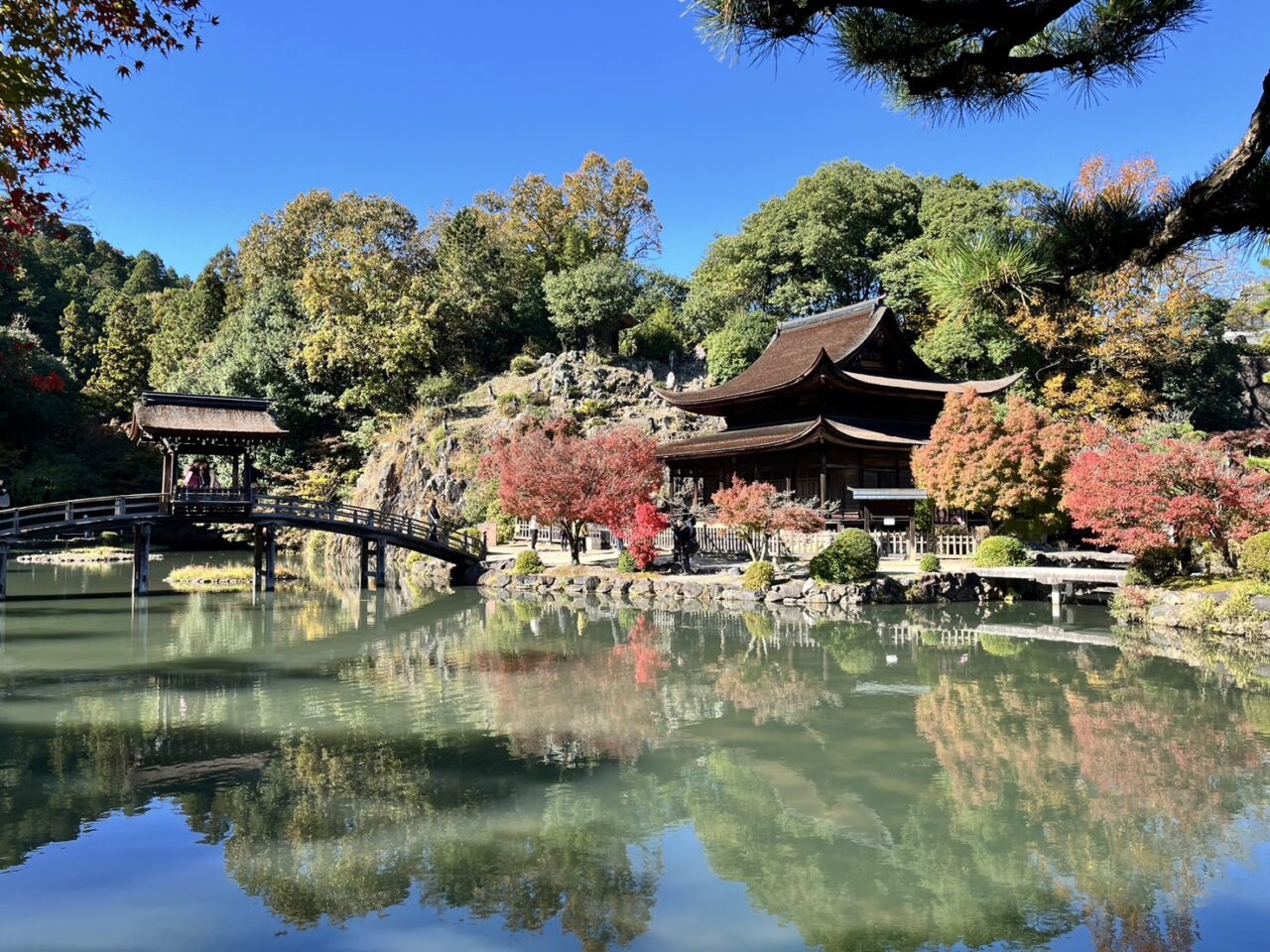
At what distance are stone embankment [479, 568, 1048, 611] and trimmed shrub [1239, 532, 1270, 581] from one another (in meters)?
6.13

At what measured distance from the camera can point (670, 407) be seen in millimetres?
42250

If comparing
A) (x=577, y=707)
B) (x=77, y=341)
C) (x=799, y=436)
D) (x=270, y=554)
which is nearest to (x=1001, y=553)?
(x=799, y=436)

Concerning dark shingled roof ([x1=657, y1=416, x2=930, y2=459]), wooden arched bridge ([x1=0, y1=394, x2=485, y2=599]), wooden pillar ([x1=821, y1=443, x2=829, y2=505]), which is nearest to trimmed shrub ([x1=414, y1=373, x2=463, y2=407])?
dark shingled roof ([x1=657, y1=416, x2=930, y2=459])

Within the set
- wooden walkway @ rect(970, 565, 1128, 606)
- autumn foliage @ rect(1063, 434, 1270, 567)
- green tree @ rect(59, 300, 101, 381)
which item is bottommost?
wooden walkway @ rect(970, 565, 1128, 606)

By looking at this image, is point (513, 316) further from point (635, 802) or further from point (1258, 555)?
point (635, 802)

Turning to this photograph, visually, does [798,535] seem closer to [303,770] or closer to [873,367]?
[873,367]

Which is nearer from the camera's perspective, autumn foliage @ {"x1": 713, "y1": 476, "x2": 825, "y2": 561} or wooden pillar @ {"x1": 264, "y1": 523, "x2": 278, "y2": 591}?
autumn foliage @ {"x1": 713, "y1": 476, "x2": 825, "y2": 561}

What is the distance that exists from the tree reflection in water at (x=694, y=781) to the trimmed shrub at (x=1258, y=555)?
3.73 m

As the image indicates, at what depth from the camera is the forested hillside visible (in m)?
35.7

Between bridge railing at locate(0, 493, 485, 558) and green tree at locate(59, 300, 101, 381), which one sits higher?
green tree at locate(59, 300, 101, 381)

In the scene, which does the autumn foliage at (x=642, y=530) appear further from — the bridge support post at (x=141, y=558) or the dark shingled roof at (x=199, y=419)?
the bridge support post at (x=141, y=558)

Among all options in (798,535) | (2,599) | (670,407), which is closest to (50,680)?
(2,599)

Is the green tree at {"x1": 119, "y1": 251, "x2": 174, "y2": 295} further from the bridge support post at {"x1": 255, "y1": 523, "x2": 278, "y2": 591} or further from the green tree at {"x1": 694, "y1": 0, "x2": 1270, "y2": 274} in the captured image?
the green tree at {"x1": 694, "y1": 0, "x2": 1270, "y2": 274}

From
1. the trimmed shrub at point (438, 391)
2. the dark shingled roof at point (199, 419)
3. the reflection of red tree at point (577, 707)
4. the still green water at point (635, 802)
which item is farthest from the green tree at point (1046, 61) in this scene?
the trimmed shrub at point (438, 391)
